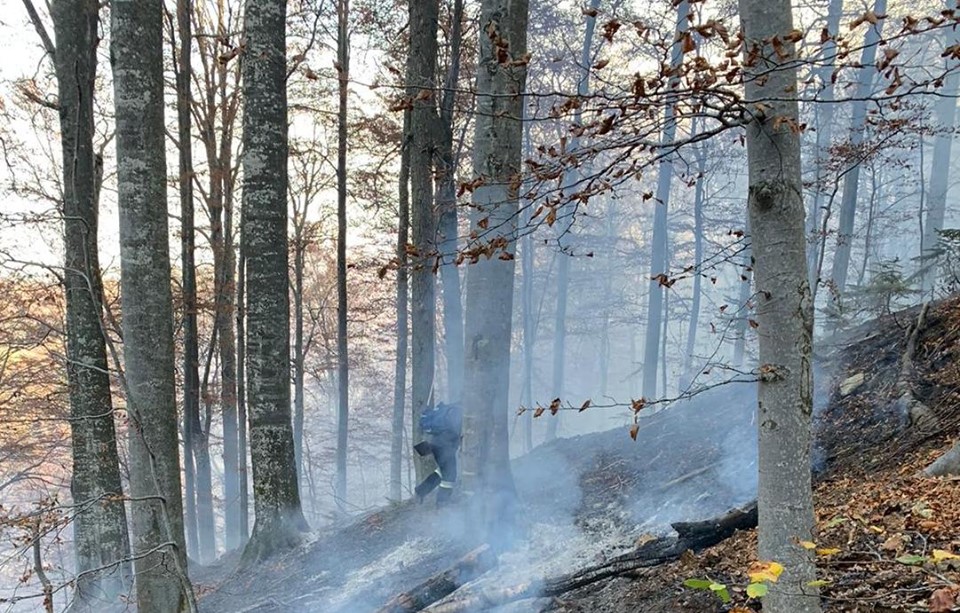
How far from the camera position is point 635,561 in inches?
149

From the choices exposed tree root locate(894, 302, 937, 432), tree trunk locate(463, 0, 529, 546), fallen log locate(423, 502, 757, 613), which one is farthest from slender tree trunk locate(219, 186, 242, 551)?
exposed tree root locate(894, 302, 937, 432)

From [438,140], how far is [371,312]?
11266 millimetres

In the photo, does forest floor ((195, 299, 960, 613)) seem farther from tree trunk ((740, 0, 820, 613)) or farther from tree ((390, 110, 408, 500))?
tree ((390, 110, 408, 500))

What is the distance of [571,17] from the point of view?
15672 millimetres

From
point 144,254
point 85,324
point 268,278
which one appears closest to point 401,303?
point 268,278

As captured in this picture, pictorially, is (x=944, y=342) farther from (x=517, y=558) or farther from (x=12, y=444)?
(x=12, y=444)

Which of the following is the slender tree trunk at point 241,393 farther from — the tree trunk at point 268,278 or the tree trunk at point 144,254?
the tree trunk at point 144,254

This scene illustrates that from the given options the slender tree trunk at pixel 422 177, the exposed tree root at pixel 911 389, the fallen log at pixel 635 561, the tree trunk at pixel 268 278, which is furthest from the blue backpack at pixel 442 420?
the exposed tree root at pixel 911 389

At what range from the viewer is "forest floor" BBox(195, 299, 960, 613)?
2805 mm

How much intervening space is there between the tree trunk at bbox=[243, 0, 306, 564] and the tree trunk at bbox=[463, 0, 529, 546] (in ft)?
8.90

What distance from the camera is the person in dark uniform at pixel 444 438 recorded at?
6.66 meters

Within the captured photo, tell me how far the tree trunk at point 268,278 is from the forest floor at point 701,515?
718mm

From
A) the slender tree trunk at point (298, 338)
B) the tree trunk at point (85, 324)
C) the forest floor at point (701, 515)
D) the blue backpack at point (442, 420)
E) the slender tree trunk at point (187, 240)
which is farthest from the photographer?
the slender tree trunk at point (298, 338)

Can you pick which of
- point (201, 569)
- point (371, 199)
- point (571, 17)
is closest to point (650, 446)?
point (201, 569)
